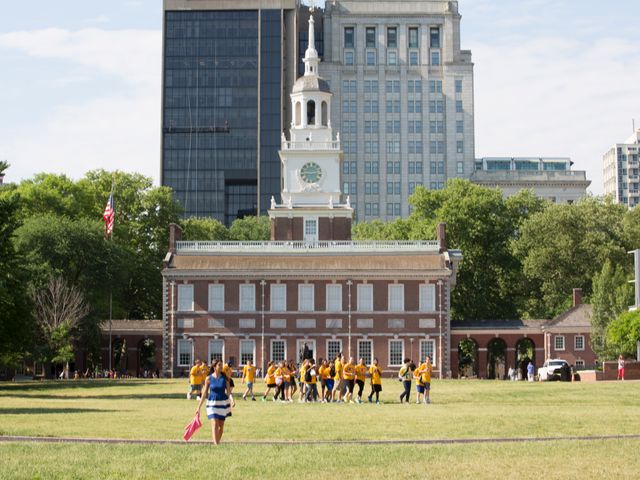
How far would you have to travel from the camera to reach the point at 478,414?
34.7 metres

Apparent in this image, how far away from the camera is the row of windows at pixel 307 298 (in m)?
78.2

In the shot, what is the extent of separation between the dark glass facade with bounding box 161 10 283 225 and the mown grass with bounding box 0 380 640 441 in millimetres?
106880

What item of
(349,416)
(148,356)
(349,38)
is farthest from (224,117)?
(349,416)

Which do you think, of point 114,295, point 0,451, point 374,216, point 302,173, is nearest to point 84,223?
point 114,295

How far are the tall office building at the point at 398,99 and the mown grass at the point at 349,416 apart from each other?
119 m

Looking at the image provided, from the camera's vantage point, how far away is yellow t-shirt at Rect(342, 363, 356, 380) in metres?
45.6

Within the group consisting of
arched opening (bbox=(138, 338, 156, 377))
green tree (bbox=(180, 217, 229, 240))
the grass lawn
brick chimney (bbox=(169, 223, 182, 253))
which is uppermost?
green tree (bbox=(180, 217, 229, 240))

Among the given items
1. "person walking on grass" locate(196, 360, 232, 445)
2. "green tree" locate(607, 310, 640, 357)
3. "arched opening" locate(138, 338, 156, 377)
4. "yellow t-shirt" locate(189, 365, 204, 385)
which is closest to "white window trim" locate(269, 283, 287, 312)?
"arched opening" locate(138, 338, 156, 377)

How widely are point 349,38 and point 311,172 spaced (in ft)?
299

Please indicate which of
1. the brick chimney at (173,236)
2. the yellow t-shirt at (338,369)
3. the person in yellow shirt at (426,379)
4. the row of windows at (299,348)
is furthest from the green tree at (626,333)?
the brick chimney at (173,236)

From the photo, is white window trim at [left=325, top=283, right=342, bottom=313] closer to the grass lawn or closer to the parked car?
the parked car

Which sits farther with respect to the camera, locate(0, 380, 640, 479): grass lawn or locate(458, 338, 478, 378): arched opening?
locate(458, 338, 478, 378): arched opening

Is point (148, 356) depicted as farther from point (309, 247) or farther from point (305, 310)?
point (305, 310)

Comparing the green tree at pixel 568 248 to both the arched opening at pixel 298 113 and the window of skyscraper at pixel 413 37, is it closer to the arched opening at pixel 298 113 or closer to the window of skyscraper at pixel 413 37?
the arched opening at pixel 298 113
